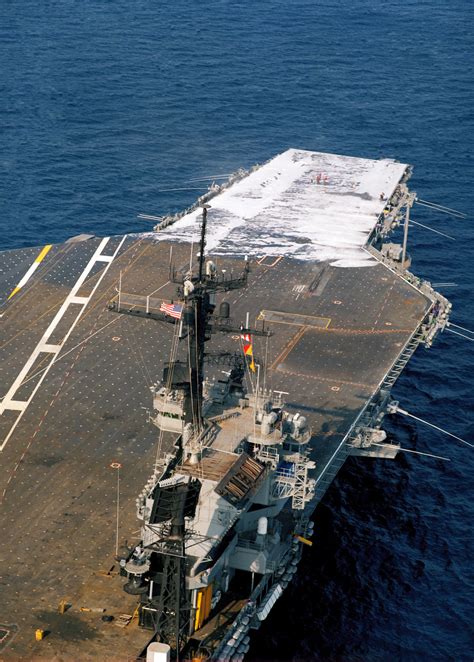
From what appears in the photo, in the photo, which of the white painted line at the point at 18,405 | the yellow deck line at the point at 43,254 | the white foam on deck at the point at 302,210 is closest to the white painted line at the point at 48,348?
the white painted line at the point at 18,405

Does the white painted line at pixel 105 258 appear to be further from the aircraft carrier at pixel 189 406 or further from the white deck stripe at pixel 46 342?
the aircraft carrier at pixel 189 406

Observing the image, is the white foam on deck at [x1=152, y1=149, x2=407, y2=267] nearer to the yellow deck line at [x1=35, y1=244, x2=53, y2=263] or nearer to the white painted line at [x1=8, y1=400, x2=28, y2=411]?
the yellow deck line at [x1=35, y1=244, x2=53, y2=263]

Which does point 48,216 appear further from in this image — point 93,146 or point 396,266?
point 396,266

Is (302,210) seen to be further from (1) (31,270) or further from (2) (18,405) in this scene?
(2) (18,405)

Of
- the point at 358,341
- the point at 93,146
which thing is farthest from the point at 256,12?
the point at 358,341

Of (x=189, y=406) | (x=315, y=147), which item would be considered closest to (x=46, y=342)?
(x=189, y=406)
